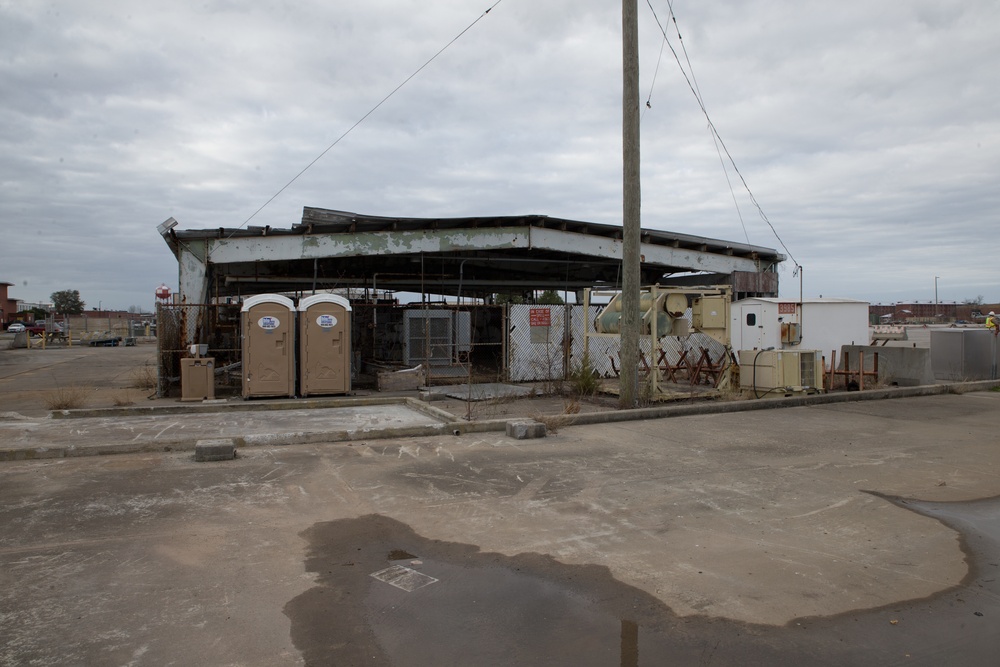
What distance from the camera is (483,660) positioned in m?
3.59

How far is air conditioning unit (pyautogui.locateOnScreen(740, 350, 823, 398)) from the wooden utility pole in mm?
3484

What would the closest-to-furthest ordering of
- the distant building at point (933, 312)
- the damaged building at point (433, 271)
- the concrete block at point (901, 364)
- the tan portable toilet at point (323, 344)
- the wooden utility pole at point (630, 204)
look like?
1. the wooden utility pole at point (630, 204)
2. the tan portable toilet at point (323, 344)
3. the damaged building at point (433, 271)
4. the concrete block at point (901, 364)
5. the distant building at point (933, 312)

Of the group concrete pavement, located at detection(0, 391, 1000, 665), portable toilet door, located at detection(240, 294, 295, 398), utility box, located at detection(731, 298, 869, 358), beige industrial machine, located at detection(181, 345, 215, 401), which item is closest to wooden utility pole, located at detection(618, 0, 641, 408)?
concrete pavement, located at detection(0, 391, 1000, 665)

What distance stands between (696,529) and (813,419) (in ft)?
23.9

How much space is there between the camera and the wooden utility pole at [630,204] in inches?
496

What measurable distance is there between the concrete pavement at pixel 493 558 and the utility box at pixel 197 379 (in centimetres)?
642

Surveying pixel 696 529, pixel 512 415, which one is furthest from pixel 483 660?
pixel 512 415

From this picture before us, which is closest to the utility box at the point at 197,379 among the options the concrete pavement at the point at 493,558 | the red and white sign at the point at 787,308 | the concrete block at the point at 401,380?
the concrete block at the point at 401,380

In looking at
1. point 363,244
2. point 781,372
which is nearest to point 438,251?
point 363,244

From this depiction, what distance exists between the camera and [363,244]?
682 inches

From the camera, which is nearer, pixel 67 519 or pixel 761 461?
pixel 67 519

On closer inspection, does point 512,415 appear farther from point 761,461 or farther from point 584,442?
point 761,461

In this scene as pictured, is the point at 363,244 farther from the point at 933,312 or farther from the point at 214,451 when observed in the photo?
the point at 933,312

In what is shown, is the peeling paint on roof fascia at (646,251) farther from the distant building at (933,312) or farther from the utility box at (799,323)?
the distant building at (933,312)
